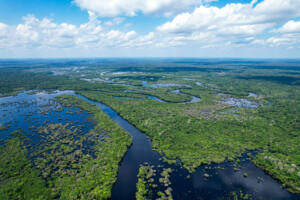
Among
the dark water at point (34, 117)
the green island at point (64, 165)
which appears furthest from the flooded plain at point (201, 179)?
the green island at point (64, 165)

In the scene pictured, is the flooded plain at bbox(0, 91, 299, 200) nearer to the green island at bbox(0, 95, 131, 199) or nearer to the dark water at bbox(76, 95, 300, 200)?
the dark water at bbox(76, 95, 300, 200)

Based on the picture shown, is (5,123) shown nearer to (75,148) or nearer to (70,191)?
(75,148)

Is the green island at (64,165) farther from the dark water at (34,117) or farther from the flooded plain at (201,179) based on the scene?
the dark water at (34,117)

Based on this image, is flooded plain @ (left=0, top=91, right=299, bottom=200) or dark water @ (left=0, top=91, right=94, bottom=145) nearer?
flooded plain @ (left=0, top=91, right=299, bottom=200)

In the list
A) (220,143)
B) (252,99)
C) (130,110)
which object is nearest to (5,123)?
(130,110)

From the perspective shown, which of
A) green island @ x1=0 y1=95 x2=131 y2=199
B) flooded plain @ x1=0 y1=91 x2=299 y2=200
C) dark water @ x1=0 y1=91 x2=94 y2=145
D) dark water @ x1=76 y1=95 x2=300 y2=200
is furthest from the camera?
dark water @ x1=0 y1=91 x2=94 y2=145

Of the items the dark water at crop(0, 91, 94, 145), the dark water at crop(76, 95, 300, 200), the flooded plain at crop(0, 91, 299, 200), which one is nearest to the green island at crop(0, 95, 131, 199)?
the flooded plain at crop(0, 91, 299, 200)

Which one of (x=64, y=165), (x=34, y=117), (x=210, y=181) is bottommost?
(x=210, y=181)

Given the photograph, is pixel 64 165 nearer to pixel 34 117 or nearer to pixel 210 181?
pixel 210 181

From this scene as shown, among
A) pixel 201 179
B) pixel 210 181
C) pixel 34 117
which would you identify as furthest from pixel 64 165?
pixel 34 117
